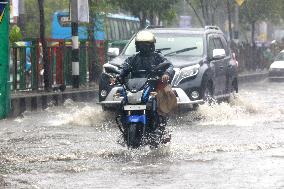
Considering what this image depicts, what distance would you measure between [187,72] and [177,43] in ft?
4.06

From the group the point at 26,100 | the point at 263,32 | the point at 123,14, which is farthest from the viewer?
the point at 263,32

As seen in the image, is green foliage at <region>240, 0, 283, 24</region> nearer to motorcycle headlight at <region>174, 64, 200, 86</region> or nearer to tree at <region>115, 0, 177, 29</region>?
tree at <region>115, 0, 177, 29</region>

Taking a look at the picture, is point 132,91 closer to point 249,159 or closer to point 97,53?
point 249,159

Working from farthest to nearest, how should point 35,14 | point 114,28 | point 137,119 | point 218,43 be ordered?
point 35,14, point 114,28, point 218,43, point 137,119

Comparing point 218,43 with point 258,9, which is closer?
point 218,43

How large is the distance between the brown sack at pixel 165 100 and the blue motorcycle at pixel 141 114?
67 millimetres

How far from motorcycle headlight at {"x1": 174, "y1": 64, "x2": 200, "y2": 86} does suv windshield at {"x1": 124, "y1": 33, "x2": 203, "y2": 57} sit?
2.39ft

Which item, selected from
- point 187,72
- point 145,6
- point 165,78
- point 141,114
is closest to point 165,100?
point 165,78

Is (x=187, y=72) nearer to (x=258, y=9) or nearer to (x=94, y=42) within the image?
(x=94, y=42)

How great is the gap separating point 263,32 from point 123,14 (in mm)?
43070

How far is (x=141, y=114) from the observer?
10.7 metres

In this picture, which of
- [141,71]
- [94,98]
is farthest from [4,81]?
[94,98]

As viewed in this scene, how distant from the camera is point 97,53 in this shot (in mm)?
26953

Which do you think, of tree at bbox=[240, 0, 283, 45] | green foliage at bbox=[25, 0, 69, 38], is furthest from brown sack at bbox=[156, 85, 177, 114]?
green foliage at bbox=[25, 0, 69, 38]
